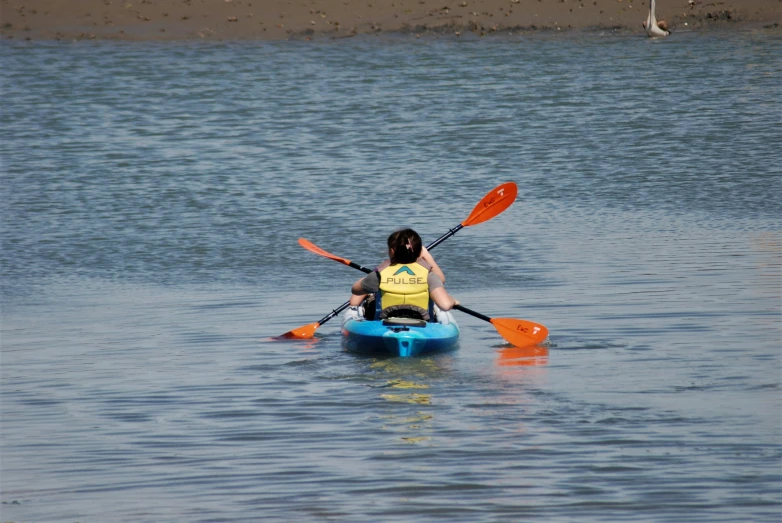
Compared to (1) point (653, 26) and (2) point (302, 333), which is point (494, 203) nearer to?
(2) point (302, 333)

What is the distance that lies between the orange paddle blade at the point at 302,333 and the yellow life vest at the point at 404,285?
758 millimetres

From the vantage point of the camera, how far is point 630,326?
33.9 ft

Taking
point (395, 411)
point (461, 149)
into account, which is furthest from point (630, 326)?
point (461, 149)

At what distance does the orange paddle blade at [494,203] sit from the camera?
12.2 metres

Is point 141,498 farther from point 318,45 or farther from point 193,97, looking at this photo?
point 318,45

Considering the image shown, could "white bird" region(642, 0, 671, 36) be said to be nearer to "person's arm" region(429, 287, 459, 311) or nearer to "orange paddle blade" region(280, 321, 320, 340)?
"orange paddle blade" region(280, 321, 320, 340)

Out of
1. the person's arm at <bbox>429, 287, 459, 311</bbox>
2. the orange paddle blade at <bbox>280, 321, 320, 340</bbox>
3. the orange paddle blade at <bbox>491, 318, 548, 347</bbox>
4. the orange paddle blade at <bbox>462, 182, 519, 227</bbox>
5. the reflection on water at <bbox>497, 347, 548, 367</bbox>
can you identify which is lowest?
the reflection on water at <bbox>497, 347, 548, 367</bbox>

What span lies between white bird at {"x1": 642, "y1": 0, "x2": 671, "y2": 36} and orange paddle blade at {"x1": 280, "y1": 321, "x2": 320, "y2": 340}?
69.0ft

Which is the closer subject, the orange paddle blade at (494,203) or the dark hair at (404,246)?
the dark hair at (404,246)

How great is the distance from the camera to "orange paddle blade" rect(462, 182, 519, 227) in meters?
12.2

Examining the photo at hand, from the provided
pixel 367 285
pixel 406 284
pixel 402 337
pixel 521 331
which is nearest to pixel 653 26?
pixel 521 331

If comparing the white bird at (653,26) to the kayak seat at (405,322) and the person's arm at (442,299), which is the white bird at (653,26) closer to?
the person's arm at (442,299)

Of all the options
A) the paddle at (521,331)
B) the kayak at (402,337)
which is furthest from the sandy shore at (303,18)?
the kayak at (402,337)

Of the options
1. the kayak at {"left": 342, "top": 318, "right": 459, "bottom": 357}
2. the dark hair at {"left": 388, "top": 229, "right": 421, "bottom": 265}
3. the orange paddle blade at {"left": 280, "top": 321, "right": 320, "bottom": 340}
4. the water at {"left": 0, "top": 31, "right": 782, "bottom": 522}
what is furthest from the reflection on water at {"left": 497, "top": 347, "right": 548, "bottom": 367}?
the orange paddle blade at {"left": 280, "top": 321, "right": 320, "bottom": 340}
